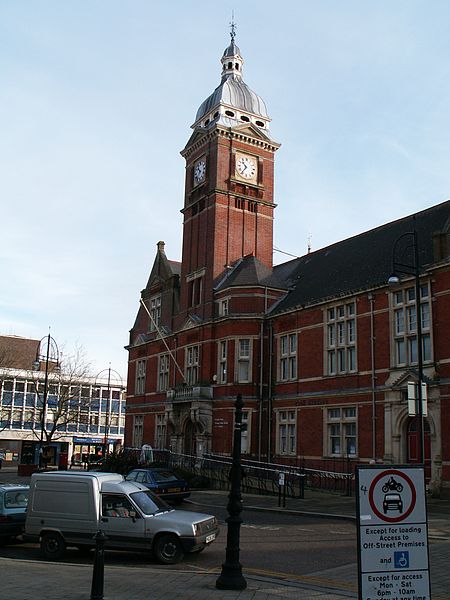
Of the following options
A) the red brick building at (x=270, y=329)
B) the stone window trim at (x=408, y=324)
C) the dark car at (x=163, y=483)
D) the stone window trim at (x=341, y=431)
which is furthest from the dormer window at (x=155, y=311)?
the dark car at (x=163, y=483)

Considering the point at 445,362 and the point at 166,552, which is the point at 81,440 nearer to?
the point at 445,362

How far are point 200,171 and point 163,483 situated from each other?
2586 centimetres

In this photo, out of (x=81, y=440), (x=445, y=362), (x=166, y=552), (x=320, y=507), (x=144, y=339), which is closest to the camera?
(x=166, y=552)

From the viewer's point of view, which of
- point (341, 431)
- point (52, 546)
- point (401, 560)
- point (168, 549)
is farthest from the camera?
point (341, 431)

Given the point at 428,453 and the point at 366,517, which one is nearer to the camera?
the point at 366,517

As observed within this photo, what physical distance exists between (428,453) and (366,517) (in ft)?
72.8

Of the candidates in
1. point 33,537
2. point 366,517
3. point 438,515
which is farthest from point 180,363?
point 366,517

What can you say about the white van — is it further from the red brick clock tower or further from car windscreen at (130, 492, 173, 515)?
the red brick clock tower

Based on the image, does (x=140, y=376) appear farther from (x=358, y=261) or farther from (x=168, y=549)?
(x=168, y=549)

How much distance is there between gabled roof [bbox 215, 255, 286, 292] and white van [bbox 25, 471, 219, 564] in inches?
952

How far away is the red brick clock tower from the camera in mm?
42406

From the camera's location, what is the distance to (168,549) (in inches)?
551

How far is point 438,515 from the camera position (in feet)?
69.5

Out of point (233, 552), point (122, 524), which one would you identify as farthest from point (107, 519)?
point (233, 552)
